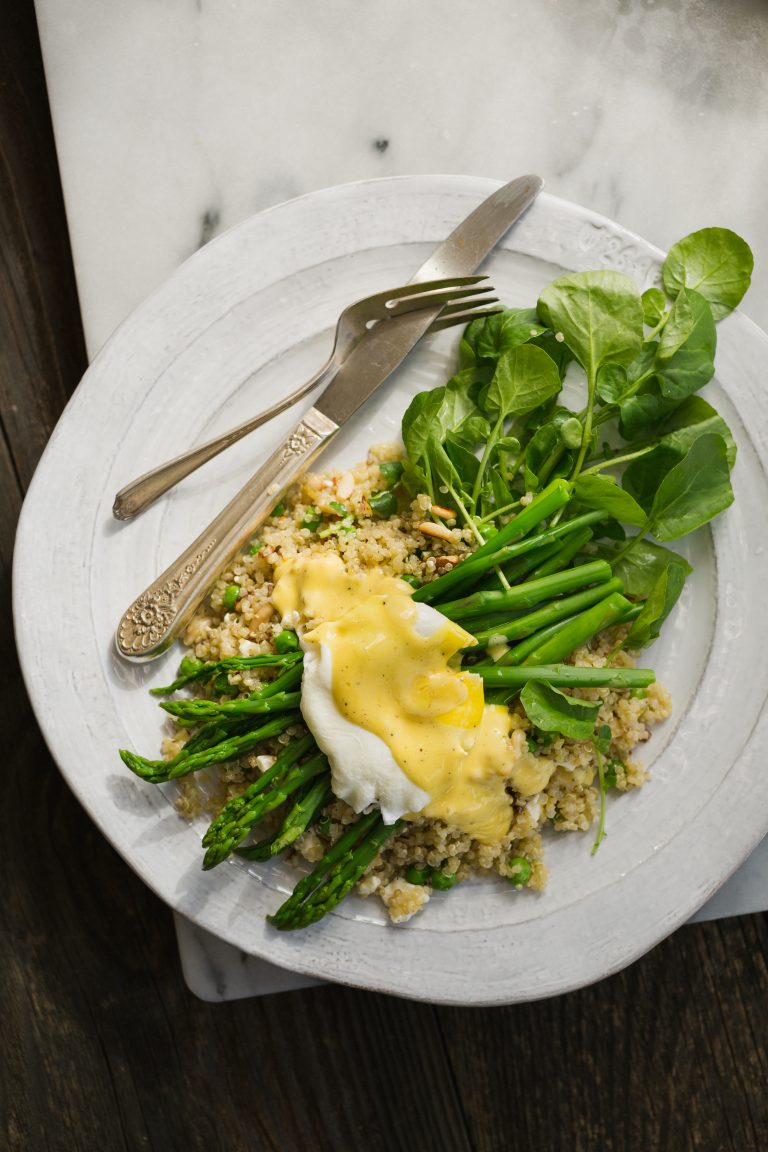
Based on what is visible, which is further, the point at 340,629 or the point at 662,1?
the point at 662,1

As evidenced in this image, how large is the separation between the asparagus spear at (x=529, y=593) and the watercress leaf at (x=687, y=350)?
1.25 ft

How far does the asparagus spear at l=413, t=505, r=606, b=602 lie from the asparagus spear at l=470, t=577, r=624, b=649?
9cm

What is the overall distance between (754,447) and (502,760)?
2.82 ft

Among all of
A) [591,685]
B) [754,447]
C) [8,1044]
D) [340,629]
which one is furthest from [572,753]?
[8,1044]

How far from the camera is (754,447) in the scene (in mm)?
1904

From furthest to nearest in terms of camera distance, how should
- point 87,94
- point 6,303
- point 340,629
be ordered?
1. point 6,303
2. point 87,94
3. point 340,629

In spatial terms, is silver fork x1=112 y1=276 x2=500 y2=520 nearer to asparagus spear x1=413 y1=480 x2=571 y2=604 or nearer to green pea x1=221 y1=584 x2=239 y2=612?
green pea x1=221 y1=584 x2=239 y2=612

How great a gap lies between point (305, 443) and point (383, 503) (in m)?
0.20

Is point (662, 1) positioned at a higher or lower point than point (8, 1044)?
higher

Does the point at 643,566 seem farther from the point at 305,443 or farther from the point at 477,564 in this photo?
the point at 305,443

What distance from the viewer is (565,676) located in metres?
1.71

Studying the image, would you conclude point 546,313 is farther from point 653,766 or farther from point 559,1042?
point 559,1042

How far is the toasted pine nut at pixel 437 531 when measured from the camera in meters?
1.78

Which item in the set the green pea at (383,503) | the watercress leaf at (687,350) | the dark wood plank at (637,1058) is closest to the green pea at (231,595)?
the green pea at (383,503)
